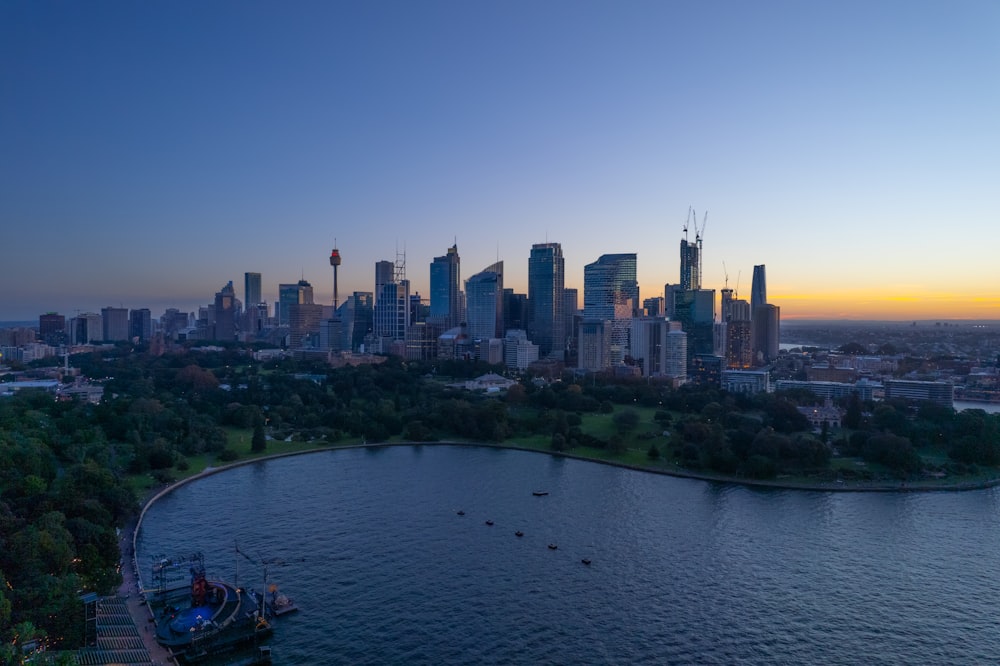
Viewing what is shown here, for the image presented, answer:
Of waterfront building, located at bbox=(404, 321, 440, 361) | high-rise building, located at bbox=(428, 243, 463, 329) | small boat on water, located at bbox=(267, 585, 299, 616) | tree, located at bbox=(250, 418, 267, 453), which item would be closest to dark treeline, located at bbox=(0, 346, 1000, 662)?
tree, located at bbox=(250, 418, 267, 453)

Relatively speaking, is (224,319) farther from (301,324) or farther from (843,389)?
(843,389)

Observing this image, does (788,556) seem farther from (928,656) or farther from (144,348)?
(144,348)

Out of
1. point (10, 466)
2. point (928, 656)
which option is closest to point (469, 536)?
point (928, 656)

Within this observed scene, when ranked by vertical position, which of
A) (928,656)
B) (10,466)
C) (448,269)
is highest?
(448,269)

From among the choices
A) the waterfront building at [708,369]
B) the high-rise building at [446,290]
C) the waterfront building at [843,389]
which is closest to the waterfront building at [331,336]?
the high-rise building at [446,290]

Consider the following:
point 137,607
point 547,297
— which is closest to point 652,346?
point 547,297
